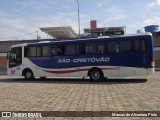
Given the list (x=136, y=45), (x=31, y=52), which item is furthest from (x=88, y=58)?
(x=31, y=52)

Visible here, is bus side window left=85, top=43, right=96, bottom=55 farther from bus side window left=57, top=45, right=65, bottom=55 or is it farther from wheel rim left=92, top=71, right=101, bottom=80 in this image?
bus side window left=57, top=45, right=65, bottom=55

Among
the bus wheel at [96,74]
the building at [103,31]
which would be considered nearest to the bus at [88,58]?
the bus wheel at [96,74]

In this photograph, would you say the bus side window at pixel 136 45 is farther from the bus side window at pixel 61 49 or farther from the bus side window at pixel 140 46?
the bus side window at pixel 61 49

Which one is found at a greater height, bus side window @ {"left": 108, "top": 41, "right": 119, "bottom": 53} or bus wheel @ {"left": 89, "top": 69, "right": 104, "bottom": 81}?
bus side window @ {"left": 108, "top": 41, "right": 119, "bottom": 53}

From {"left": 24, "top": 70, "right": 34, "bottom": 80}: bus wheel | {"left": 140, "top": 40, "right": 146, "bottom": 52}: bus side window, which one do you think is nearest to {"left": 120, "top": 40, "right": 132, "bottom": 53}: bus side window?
{"left": 140, "top": 40, "right": 146, "bottom": 52}: bus side window

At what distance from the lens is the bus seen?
55.0 ft

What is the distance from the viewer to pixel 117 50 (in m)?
17.6

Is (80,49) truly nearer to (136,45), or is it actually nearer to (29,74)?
(136,45)

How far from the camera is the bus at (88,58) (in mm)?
16750

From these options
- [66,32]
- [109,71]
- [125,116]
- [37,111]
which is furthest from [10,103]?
[66,32]

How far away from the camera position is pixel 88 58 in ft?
61.0

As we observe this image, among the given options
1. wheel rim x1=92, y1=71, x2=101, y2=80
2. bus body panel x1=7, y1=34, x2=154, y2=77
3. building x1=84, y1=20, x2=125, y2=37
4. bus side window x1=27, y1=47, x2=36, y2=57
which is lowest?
wheel rim x1=92, y1=71, x2=101, y2=80

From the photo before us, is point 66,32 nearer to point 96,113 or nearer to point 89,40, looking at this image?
point 89,40

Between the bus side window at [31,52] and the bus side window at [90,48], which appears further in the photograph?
the bus side window at [31,52]
